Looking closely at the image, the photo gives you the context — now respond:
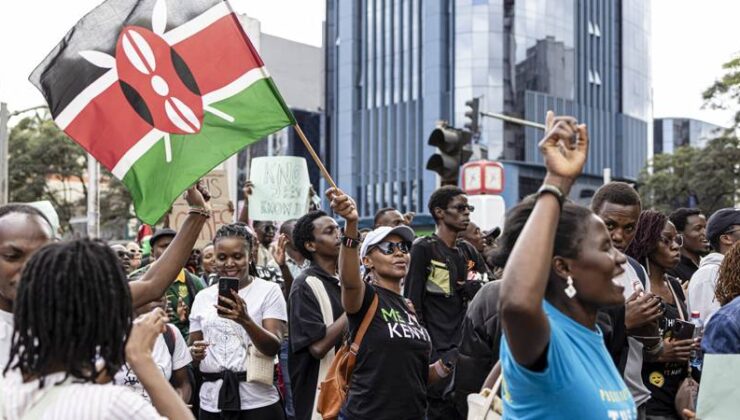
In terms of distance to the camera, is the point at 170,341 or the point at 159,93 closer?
the point at 159,93

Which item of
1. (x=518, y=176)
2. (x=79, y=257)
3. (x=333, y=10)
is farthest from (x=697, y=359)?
(x=333, y=10)

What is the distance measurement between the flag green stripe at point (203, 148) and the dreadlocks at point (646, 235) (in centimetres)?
216

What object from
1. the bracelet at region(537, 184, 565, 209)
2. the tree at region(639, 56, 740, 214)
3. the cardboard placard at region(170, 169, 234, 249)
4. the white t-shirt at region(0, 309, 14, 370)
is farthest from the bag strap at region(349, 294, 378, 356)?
the tree at region(639, 56, 740, 214)

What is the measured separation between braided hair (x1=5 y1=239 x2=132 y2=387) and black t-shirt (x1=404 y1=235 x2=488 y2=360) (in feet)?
14.2

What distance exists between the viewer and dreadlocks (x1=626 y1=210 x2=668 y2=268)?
5.73 metres

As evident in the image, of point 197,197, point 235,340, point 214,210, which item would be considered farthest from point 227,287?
point 214,210

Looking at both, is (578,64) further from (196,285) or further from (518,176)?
(196,285)

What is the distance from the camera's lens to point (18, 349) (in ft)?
8.95

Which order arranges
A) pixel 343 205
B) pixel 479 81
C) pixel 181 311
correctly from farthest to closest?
pixel 479 81
pixel 181 311
pixel 343 205

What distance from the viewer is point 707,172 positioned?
3691cm

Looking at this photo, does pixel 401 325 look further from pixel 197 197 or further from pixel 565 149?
pixel 565 149

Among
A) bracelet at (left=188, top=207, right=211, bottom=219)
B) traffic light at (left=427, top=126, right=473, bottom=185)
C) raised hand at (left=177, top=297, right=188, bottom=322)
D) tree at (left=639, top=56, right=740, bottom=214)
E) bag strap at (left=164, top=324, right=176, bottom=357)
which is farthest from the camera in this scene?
tree at (left=639, top=56, right=740, bottom=214)

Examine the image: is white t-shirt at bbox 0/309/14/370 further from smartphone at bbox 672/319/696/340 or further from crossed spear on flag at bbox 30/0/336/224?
smartphone at bbox 672/319/696/340

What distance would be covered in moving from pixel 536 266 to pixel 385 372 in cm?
278
